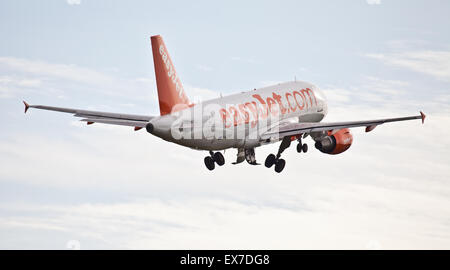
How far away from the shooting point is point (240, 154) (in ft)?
201

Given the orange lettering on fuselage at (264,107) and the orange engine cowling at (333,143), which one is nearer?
the orange lettering on fuselage at (264,107)

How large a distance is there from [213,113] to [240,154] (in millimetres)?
5710

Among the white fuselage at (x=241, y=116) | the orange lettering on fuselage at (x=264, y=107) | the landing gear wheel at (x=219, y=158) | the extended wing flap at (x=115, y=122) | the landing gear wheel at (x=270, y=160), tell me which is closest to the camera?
the white fuselage at (x=241, y=116)

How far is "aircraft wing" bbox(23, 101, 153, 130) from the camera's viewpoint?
5944cm

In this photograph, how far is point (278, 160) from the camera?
63.1 metres

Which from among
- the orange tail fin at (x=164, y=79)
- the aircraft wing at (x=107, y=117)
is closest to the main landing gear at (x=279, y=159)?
the aircraft wing at (x=107, y=117)

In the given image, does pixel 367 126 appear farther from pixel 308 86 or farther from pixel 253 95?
pixel 308 86

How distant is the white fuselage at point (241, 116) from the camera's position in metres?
54.1

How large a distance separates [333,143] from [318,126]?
5.58 meters

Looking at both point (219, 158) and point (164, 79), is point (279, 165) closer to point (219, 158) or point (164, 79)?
point (219, 158)

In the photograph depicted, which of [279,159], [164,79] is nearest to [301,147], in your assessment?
[279,159]

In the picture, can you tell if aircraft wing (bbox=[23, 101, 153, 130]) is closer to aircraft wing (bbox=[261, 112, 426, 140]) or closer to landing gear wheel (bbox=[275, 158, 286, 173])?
aircraft wing (bbox=[261, 112, 426, 140])

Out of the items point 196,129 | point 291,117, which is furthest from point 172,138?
point 291,117

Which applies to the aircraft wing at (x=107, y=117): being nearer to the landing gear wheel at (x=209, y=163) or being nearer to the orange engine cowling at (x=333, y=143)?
the landing gear wheel at (x=209, y=163)
